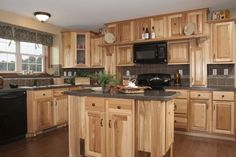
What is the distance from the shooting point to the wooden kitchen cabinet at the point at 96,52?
5.45 m

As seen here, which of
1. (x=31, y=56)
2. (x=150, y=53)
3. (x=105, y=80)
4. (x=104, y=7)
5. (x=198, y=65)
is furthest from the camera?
(x=31, y=56)

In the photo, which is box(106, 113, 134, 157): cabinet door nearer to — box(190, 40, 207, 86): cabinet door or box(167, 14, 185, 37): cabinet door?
box(190, 40, 207, 86): cabinet door

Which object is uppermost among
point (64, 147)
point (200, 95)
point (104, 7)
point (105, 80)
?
point (104, 7)

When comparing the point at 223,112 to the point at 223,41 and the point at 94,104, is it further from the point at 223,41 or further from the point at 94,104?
the point at 94,104

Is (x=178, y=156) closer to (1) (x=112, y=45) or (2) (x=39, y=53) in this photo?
(1) (x=112, y=45)

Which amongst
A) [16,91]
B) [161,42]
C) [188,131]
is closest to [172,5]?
[161,42]

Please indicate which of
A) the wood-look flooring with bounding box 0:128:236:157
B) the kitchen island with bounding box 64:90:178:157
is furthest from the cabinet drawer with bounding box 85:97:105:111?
the wood-look flooring with bounding box 0:128:236:157

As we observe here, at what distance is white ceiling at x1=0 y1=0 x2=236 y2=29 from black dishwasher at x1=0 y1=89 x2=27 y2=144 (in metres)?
1.62

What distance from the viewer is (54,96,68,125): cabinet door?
446 cm

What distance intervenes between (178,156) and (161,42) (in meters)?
2.43

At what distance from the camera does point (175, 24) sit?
434 cm

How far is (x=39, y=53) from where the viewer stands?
529 centimetres

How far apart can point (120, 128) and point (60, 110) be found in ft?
8.10

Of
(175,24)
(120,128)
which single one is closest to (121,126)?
(120,128)
